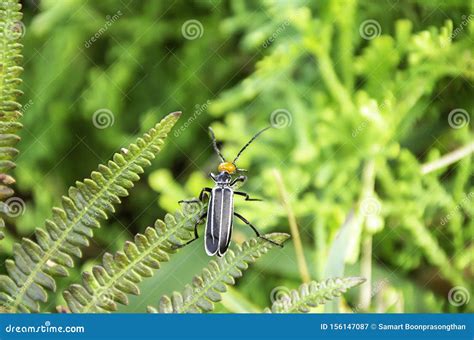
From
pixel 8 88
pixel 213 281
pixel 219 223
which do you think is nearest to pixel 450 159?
pixel 219 223

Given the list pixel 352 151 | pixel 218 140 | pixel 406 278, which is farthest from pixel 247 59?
pixel 406 278

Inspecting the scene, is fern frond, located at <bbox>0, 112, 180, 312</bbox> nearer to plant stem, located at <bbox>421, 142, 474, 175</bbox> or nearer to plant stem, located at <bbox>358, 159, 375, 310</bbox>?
plant stem, located at <bbox>358, 159, 375, 310</bbox>

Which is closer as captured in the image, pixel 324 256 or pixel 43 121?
pixel 324 256

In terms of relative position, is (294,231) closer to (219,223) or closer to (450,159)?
(450,159)

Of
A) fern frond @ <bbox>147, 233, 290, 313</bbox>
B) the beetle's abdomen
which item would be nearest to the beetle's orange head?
the beetle's abdomen

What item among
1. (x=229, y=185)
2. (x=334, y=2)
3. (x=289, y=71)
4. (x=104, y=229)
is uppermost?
(x=334, y=2)
